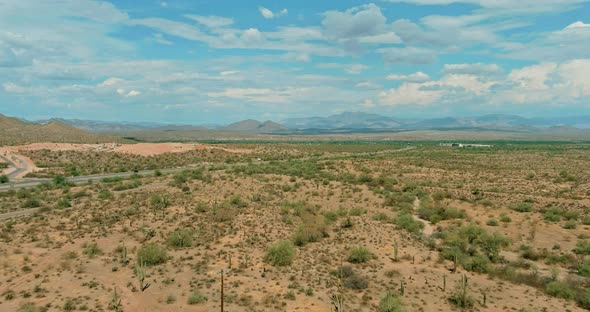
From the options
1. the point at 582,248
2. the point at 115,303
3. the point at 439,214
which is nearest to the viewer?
the point at 115,303

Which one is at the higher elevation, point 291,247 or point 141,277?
point 291,247

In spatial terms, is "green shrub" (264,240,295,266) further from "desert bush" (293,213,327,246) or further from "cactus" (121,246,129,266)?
"cactus" (121,246,129,266)

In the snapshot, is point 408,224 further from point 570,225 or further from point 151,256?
point 151,256

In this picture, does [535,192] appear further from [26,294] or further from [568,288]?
[26,294]

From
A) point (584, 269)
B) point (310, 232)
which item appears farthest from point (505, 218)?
point (310, 232)

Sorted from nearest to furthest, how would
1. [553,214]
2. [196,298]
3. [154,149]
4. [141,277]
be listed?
[196,298], [141,277], [553,214], [154,149]

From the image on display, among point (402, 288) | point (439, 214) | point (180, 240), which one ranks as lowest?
point (402, 288)

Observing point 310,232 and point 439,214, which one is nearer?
point 310,232
